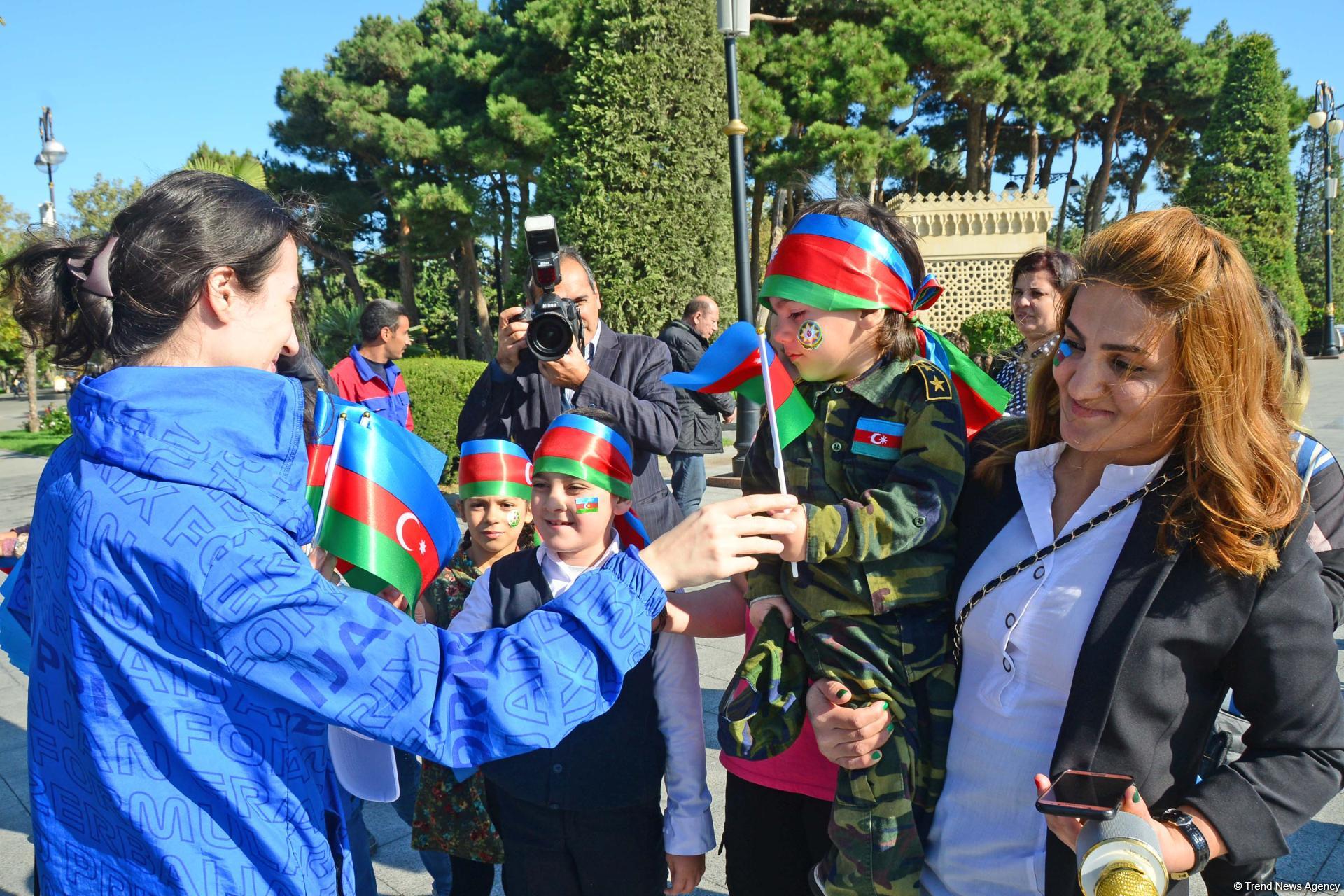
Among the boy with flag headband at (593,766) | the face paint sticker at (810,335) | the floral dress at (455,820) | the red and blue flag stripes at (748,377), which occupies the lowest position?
the floral dress at (455,820)

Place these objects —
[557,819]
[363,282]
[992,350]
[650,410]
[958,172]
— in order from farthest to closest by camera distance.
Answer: [363,282] < [958,172] < [992,350] < [650,410] < [557,819]

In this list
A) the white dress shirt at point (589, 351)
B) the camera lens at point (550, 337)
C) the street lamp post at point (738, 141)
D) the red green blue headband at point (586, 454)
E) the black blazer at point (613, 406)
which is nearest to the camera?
the red green blue headband at point (586, 454)

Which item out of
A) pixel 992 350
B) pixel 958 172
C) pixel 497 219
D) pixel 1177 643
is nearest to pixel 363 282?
pixel 497 219

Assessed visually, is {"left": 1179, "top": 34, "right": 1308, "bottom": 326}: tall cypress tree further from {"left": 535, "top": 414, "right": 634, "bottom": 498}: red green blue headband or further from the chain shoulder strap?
the chain shoulder strap

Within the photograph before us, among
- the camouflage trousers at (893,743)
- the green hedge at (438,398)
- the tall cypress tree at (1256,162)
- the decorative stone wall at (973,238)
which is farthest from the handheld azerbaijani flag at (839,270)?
the tall cypress tree at (1256,162)

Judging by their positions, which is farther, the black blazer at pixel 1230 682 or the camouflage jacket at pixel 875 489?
the camouflage jacket at pixel 875 489

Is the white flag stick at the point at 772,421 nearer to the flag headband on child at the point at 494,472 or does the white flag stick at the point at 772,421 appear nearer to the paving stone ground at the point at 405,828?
the flag headband on child at the point at 494,472

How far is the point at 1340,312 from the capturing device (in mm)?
34594

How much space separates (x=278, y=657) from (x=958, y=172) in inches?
1392

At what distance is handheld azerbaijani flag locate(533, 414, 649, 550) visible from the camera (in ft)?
7.50

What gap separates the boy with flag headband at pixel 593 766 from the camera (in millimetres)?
2135

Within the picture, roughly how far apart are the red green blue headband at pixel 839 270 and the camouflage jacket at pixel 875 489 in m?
0.15

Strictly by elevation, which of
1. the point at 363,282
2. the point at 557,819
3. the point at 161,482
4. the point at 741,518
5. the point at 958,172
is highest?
the point at 958,172

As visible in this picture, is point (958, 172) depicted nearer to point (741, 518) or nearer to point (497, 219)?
point (497, 219)
